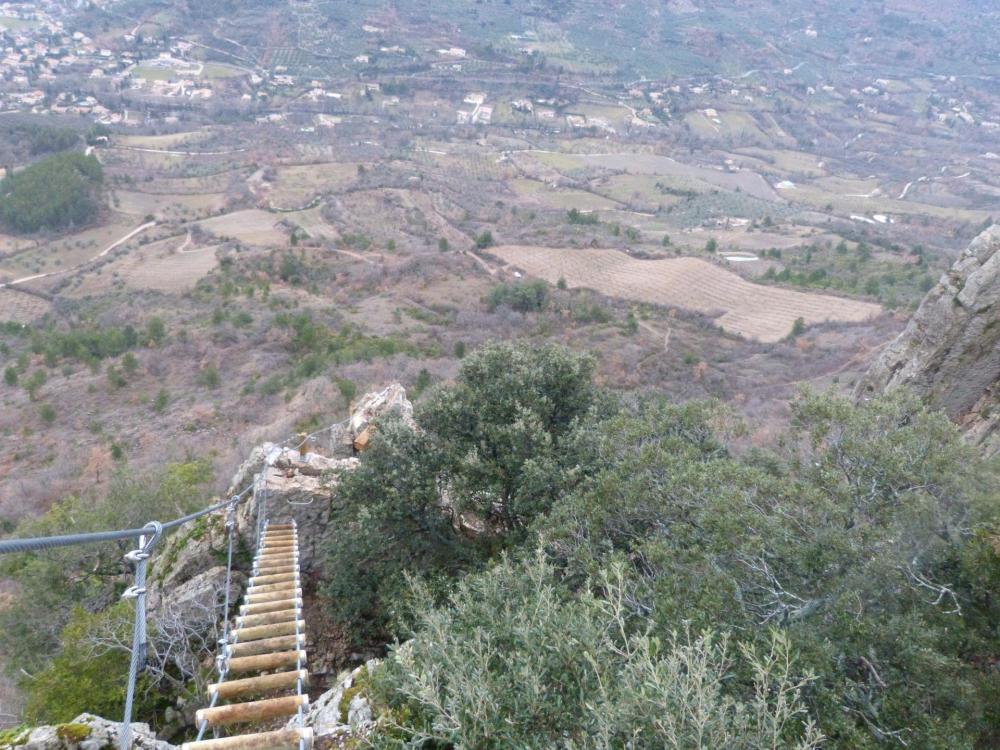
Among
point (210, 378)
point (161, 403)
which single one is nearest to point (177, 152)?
point (210, 378)

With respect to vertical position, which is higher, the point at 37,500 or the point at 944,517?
the point at 944,517

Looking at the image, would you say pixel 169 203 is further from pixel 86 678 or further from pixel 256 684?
pixel 256 684

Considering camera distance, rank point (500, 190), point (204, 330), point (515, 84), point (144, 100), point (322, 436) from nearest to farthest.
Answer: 1. point (322, 436)
2. point (204, 330)
3. point (500, 190)
4. point (144, 100)
5. point (515, 84)

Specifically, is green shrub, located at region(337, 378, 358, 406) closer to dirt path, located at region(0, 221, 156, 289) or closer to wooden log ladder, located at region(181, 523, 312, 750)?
wooden log ladder, located at region(181, 523, 312, 750)

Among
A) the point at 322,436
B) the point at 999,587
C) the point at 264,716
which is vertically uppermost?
the point at 999,587

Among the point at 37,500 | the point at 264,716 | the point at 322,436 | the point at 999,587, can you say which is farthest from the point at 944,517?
the point at 37,500

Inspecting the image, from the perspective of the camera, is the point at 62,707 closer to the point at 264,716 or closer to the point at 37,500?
the point at 264,716

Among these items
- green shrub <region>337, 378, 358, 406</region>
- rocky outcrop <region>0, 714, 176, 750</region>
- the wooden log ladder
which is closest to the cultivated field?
green shrub <region>337, 378, 358, 406</region>
